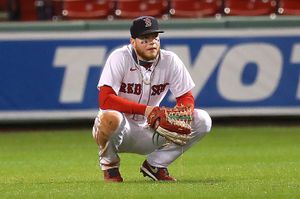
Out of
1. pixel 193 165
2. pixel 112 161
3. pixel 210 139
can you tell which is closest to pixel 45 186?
pixel 112 161

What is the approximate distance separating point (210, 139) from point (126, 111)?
541cm

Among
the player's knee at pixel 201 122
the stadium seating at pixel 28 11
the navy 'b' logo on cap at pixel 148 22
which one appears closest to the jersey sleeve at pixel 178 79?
the player's knee at pixel 201 122

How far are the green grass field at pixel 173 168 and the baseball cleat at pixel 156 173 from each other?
102mm

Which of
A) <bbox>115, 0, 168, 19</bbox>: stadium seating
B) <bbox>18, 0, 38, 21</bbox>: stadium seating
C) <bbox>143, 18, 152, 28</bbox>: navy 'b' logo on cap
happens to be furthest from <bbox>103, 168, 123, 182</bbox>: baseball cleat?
<bbox>18, 0, 38, 21</bbox>: stadium seating

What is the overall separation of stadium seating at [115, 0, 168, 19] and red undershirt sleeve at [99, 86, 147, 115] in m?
7.83

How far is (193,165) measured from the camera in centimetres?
1051

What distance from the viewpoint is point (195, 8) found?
1614 centimetres

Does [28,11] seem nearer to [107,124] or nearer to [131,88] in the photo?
[131,88]

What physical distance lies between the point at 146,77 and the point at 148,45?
0.32m

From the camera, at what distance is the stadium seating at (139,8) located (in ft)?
52.8

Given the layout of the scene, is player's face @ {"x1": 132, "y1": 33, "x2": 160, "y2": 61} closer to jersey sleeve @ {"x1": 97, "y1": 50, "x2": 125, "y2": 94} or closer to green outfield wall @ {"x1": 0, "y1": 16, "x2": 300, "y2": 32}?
jersey sleeve @ {"x1": 97, "y1": 50, "x2": 125, "y2": 94}

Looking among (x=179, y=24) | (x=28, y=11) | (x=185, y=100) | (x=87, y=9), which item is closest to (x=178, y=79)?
(x=185, y=100)

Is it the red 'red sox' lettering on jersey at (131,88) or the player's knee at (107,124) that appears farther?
the red 'red sox' lettering on jersey at (131,88)

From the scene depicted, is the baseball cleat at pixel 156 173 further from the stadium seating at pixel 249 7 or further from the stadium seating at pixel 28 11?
the stadium seating at pixel 28 11
